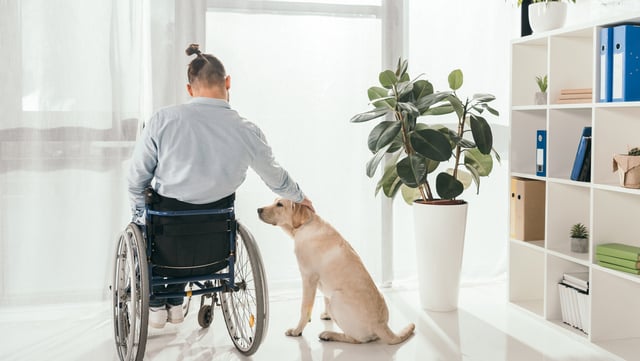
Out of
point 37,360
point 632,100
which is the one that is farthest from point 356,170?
point 37,360

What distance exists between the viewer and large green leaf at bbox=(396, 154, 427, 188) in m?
3.15

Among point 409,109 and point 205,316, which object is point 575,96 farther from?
point 205,316

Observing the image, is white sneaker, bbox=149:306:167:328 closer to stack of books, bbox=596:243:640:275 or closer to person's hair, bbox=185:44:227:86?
person's hair, bbox=185:44:227:86

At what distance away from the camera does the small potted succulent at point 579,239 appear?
3090mm

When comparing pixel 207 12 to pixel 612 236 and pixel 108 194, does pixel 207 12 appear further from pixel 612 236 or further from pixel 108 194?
pixel 612 236

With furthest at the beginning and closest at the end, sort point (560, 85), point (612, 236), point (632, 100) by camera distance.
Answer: point (560, 85) < point (612, 236) < point (632, 100)

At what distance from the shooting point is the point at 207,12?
11.6 ft

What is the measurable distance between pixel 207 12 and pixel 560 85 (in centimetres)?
190

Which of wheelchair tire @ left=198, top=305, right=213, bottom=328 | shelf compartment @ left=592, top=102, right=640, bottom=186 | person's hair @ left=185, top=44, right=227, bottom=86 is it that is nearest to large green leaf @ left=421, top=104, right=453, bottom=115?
shelf compartment @ left=592, top=102, right=640, bottom=186

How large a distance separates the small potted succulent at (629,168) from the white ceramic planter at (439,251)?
85cm

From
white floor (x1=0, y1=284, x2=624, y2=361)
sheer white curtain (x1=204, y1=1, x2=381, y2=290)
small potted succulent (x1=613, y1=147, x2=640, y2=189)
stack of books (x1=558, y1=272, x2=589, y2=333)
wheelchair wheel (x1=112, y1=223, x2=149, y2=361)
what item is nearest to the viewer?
wheelchair wheel (x1=112, y1=223, x2=149, y2=361)

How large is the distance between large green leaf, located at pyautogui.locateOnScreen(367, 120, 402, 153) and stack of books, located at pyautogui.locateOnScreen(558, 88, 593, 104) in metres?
0.79

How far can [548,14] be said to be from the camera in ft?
10.6

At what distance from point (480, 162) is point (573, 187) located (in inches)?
19.5
